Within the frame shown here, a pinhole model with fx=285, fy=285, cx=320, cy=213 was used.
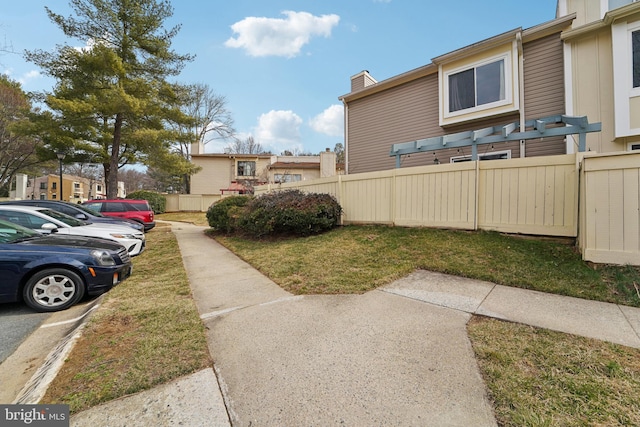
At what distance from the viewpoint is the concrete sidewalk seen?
6.24 ft

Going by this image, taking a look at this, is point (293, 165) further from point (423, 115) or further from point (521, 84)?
point (521, 84)

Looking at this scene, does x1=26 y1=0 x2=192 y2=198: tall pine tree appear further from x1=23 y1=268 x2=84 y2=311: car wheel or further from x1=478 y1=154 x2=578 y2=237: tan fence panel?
x1=478 y1=154 x2=578 y2=237: tan fence panel

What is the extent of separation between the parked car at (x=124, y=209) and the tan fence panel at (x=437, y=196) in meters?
11.2

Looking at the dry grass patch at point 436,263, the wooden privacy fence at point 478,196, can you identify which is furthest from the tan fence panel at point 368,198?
the dry grass patch at point 436,263

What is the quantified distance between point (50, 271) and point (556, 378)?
6084 mm

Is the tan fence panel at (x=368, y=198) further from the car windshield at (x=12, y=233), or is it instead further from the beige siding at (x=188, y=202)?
the beige siding at (x=188, y=202)

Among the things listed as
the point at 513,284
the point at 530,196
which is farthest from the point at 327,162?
the point at 513,284

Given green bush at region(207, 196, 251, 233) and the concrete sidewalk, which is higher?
green bush at region(207, 196, 251, 233)

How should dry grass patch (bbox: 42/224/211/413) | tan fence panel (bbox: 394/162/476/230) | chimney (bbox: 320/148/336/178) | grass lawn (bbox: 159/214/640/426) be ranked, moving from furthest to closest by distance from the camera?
1. chimney (bbox: 320/148/336/178)
2. tan fence panel (bbox: 394/162/476/230)
3. dry grass patch (bbox: 42/224/211/413)
4. grass lawn (bbox: 159/214/640/426)

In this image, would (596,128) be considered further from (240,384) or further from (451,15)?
→ (240,384)

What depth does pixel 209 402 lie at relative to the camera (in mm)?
2016

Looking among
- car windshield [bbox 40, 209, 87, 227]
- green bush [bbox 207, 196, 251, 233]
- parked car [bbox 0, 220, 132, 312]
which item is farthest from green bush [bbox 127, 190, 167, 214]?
parked car [bbox 0, 220, 132, 312]

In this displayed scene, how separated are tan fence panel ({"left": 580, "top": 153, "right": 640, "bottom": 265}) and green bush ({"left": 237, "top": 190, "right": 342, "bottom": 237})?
5.61 meters

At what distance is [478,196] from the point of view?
21.4 ft
